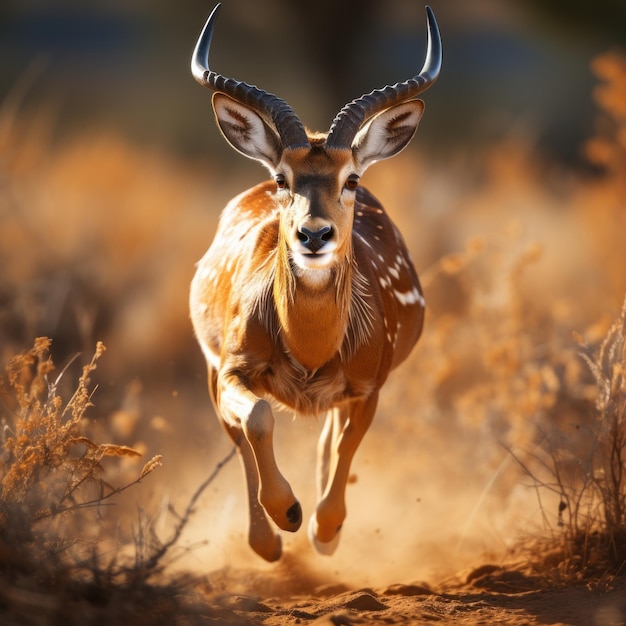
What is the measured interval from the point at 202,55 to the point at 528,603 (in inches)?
156

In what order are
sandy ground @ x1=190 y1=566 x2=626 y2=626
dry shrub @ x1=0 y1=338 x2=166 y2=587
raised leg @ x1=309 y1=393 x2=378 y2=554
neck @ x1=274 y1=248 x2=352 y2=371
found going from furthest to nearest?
raised leg @ x1=309 y1=393 x2=378 y2=554, neck @ x1=274 y1=248 x2=352 y2=371, sandy ground @ x1=190 y1=566 x2=626 y2=626, dry shrub @ x1=0 y1=338 x2=166 y2=587

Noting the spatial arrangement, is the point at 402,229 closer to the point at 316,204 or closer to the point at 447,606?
the point at 316,204

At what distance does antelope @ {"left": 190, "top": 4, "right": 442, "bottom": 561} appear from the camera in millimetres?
6352

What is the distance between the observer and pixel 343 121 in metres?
6.70

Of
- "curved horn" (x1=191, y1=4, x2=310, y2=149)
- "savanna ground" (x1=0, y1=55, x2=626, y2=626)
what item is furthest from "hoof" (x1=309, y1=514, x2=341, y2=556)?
"curved horn" (x1=191, y1=4, x2=310, y2=149)

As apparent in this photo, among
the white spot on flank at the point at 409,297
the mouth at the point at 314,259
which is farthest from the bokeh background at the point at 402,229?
the mouth at the point at 314,259

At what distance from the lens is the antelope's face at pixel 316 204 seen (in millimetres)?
6113

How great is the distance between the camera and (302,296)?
663cm

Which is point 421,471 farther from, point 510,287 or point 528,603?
point 528,603

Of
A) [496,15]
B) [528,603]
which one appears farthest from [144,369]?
[496,15]

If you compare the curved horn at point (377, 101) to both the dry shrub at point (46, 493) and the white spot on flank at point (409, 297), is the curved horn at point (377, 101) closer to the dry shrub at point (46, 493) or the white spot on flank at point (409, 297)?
the white spot on flank at point (409, 297)

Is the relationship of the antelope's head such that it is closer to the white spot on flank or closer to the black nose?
the black nose

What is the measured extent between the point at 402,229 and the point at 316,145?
8.93 meters

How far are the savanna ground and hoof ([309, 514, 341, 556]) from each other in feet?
0.89
